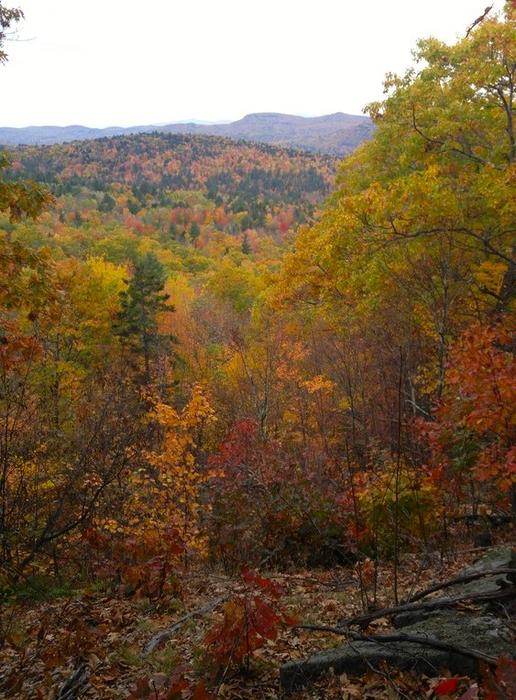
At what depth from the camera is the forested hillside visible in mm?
4523

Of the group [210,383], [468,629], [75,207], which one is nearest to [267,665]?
[468,629]

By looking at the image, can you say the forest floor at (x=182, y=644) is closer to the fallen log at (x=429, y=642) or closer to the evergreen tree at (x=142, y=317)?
the fallen log at (x=429, y=642)

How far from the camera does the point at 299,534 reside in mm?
8984

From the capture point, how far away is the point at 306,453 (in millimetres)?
12492

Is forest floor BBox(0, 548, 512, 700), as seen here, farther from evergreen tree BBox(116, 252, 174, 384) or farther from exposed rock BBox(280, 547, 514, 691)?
evergreen tree BBox(116, 252, 174, 384)

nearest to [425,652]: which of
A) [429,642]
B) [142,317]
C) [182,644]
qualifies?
[429,642]

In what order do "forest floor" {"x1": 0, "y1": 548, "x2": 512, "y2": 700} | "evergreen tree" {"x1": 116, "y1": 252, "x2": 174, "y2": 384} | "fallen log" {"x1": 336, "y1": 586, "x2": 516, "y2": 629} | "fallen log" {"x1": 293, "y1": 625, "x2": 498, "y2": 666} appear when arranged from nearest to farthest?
"fallen log" {"x1": 293, "y1": 625, "x2": 498, "y2": 666} < "forest floor" {"x1": 0, "y1": 548, "x2": 512, "y2": 700} < "fallen log" {"x1": 336, "y1": 586, "x2": 516, "y2": 629} < "evergreen tree" {"x1": 116, "y1": 252, "x2": 174, "y2": 384}

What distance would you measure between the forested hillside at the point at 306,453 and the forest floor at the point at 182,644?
28 millimetres

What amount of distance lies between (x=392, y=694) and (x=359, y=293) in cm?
1459

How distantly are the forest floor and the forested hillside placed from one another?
0.03 meters

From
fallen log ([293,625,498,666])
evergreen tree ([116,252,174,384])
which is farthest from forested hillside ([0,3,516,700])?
evergreen tree ([116,252,174,384])

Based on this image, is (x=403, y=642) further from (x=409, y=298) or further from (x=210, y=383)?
(x=210, y=383)

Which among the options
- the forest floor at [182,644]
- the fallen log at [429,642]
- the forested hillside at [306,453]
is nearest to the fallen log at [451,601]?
the forested hillside at [306,453]

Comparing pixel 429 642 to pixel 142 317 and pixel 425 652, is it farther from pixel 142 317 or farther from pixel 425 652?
pixel 142 317
